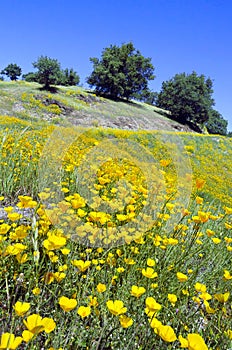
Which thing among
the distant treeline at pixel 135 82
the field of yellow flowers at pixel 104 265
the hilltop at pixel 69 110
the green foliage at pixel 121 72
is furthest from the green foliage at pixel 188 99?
the field of yellow flowers at pixel 104 265

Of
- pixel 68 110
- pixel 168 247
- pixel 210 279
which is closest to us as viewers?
pixel 210 279

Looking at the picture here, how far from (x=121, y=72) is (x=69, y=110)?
1760 centimetres

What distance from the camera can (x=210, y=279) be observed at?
233 cm

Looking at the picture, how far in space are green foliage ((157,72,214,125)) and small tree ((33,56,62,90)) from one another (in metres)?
18.2

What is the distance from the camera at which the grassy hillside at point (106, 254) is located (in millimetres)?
1440

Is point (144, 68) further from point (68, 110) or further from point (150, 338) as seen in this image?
point (150, 338)

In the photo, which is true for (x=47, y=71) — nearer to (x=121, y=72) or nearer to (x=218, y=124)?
(x=121, y=72)

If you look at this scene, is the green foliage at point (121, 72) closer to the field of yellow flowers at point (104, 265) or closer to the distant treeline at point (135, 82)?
the distant treeline at point (135, 82)

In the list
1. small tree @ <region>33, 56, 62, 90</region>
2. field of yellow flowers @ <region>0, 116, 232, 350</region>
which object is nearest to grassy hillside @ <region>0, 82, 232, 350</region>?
field of yellow flowers @ <region>0, 116, 232, 350</region>

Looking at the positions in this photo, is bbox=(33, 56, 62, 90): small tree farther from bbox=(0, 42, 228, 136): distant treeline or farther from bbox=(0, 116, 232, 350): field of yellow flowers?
bbox=(0, 116, 232, 350): field of yellow flowers

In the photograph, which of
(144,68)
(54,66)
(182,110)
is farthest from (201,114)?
(54,66)

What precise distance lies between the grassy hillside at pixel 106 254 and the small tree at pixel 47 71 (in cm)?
2556

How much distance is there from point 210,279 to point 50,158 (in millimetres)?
3180

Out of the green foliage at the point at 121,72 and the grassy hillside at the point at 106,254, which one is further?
the green foliage at the point at 121,72
